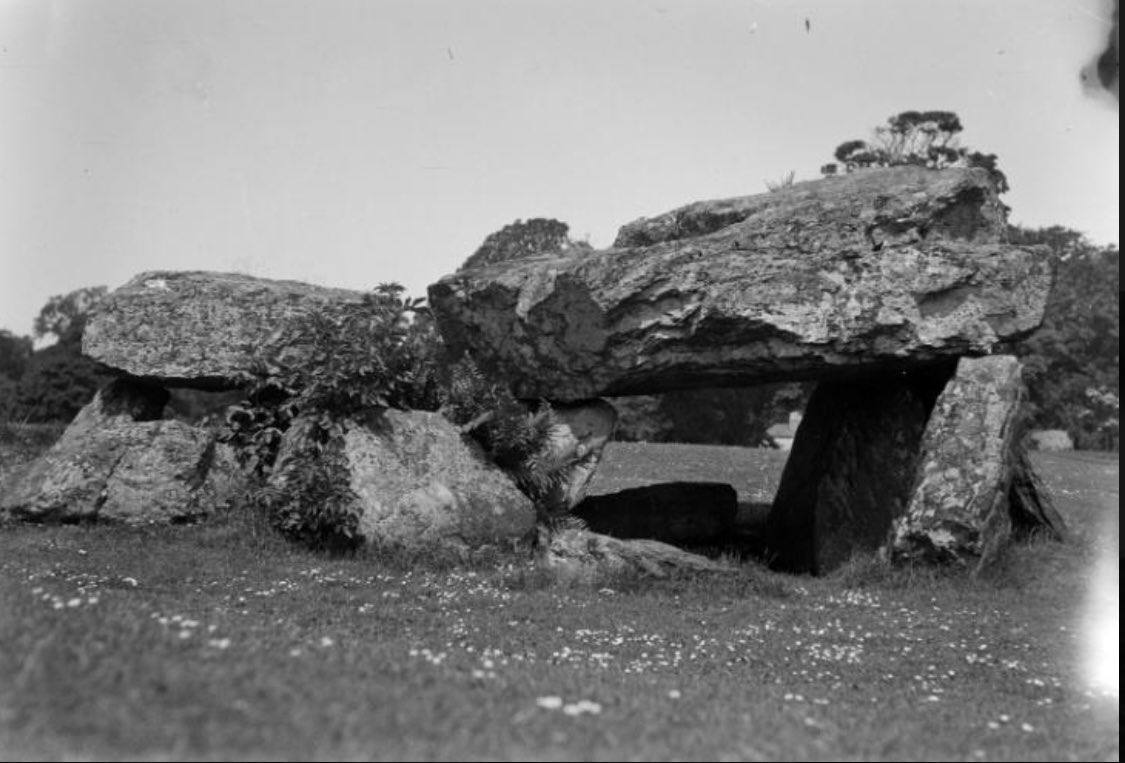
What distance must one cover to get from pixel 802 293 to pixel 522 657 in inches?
297

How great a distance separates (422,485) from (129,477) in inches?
175

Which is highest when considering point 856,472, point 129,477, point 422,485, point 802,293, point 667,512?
point 802,293

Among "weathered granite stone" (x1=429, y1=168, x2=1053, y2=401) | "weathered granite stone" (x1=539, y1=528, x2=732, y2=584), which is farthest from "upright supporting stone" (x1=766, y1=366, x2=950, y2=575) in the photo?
"weathered granite stone" (x1=539, y1=528, x2=732, y2=584)

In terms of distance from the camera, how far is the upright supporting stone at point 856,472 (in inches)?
640

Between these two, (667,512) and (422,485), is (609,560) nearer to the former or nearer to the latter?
(422,485)

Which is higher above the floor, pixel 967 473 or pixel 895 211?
pixel 895 211

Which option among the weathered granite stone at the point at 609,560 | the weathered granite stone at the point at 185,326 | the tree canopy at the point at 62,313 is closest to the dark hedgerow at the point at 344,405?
the weathered granite stone at the point at 185,326

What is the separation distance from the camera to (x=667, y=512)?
1894cm

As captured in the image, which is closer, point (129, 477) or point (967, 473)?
point (967, 473)

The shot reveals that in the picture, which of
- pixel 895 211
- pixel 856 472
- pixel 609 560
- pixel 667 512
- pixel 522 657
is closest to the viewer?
pixel 522 657

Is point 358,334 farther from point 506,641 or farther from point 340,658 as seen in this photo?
point 340,658

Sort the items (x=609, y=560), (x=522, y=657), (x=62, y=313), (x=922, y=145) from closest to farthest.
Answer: (x=522, y=657) → (x=609, y=560) → (x=922, y=145) → (x=62, y=313)

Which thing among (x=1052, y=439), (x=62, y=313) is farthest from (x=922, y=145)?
(x=62, y=313)

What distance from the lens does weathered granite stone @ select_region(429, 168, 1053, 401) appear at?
47.7 ft
